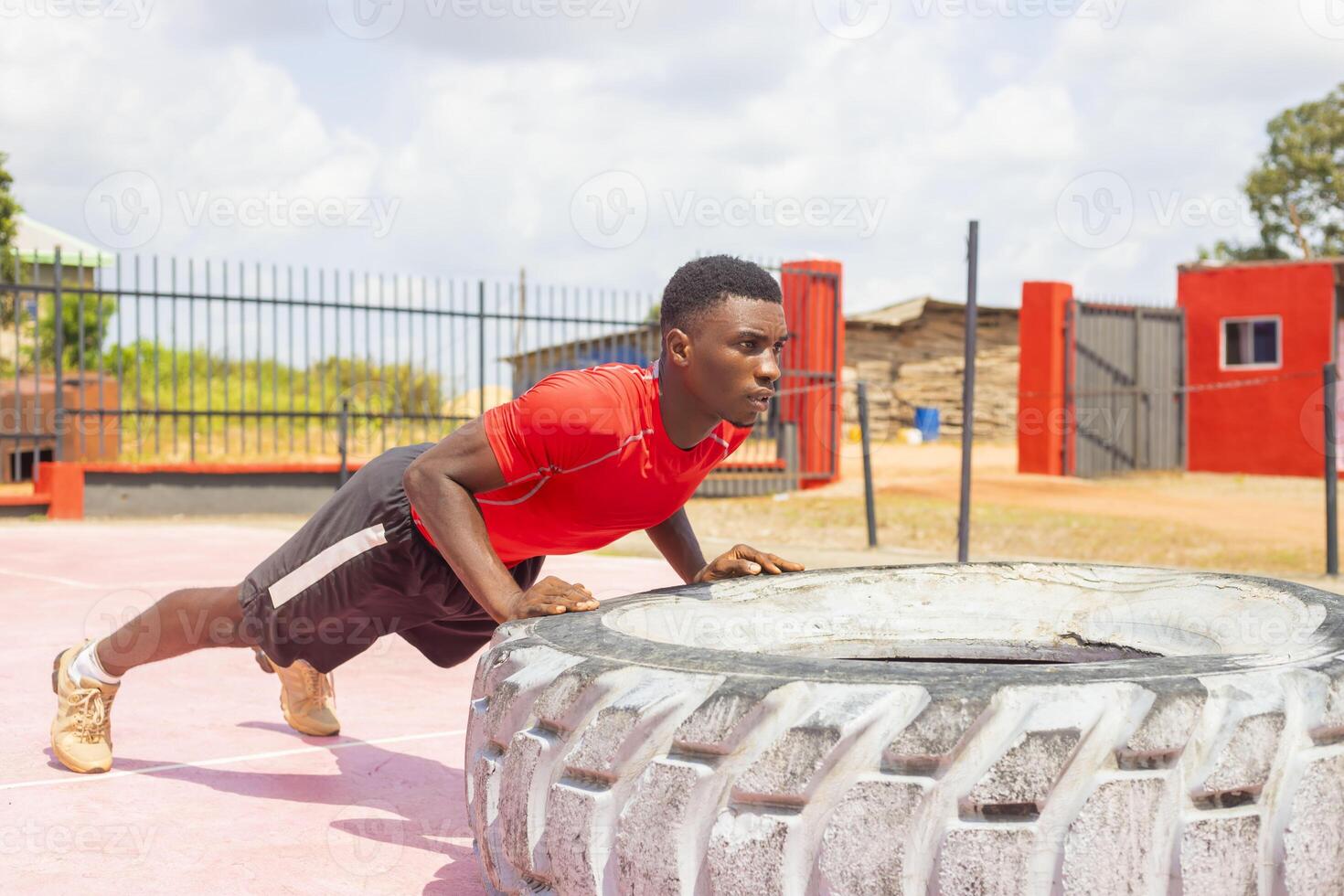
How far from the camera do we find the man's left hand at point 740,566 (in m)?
3.01

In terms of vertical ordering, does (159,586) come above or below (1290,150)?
below

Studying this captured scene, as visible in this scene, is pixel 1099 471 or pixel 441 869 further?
pixel 1099 471

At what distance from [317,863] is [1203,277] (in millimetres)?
21759

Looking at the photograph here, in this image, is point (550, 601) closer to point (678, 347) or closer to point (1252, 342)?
point (678, 347)

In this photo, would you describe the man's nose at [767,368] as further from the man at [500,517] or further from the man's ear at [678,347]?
the man's ear at [678,347]

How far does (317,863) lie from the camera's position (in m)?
2.76

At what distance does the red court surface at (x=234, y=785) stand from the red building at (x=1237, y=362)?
618 inches

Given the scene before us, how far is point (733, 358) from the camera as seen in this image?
8.67 ft

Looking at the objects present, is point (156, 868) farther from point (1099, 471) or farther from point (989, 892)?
point (1099, 471)

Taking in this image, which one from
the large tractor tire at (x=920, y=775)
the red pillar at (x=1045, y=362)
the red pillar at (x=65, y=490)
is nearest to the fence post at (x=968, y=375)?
the large tractor tire at (x=920, y=775)

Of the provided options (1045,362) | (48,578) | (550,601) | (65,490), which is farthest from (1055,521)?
(550,601)

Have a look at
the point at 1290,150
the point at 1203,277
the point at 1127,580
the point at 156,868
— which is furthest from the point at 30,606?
the point at 1290,150

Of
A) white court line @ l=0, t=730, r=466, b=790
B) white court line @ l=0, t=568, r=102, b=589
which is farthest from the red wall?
white court line @ l=0, t=730, r=466, b=790

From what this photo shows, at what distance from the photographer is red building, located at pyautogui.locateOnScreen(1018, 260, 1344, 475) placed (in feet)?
65.5
